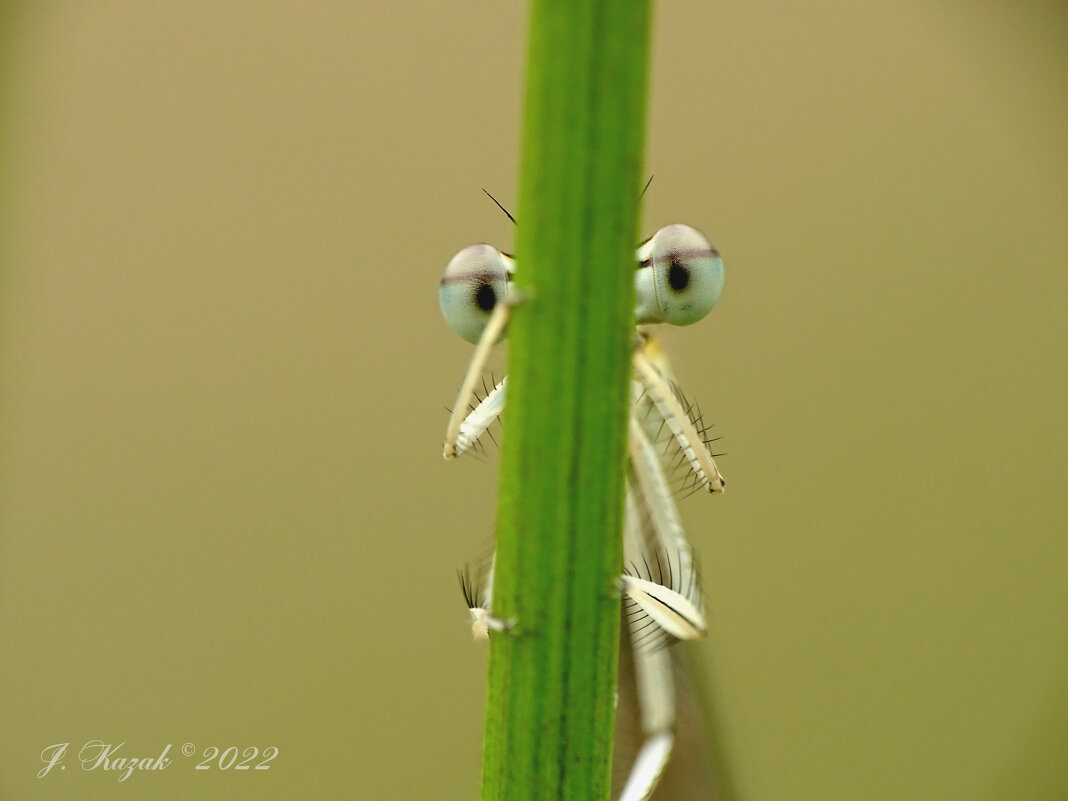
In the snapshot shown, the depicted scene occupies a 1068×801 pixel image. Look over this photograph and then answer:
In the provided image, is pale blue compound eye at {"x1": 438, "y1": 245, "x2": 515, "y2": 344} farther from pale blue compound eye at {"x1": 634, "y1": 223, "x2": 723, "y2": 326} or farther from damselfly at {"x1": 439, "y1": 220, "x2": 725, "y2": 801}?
pale blue compound eye at {"x1": 634, "y1": 223, "x2": 723, "y2": 326}

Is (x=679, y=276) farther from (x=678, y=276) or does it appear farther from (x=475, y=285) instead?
(x=475, y=285)

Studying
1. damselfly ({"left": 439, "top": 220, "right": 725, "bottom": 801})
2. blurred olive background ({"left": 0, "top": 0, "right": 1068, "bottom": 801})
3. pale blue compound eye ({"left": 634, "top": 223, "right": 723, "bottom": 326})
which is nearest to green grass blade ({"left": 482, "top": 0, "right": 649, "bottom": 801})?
damselfly ({"left": 439, "top": 220, "right": 725, "bottom": 801})

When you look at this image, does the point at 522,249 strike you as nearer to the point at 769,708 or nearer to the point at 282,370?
the point at 282,370

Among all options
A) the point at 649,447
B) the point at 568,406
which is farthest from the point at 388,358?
the point at 568,406

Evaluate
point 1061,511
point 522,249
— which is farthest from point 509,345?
point 1061,511

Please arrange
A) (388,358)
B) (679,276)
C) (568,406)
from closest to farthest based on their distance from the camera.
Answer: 1. (568,406)
2. (679,276)
3. (388,358)

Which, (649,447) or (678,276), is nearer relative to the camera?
(678,276)
